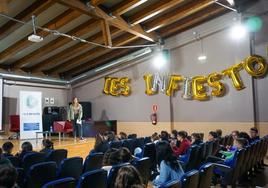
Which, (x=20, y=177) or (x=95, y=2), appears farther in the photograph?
(x=95, y=2)

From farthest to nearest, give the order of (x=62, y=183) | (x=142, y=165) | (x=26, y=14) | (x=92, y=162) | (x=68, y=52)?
(x=68, y=52) → (x=26, y=14) → (x=92, y=162) → (x=142, y=165) → (x=62, y=183)

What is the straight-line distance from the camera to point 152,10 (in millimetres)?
8867

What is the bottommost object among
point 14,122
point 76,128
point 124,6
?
point 76,128

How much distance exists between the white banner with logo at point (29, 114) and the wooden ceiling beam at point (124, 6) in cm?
467

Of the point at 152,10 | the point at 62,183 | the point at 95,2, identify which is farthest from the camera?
the point at 152,10

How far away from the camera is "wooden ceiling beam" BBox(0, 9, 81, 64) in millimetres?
8204

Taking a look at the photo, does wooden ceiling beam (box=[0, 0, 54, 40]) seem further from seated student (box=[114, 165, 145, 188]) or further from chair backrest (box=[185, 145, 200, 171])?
seated student (box=[114, 165, 145, 188])

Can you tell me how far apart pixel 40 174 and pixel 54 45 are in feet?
24.3

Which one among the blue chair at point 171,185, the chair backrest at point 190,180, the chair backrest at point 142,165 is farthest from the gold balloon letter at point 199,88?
the blue chair at point 171,185

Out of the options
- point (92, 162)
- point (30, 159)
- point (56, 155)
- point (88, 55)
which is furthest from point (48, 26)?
point (92, 162)

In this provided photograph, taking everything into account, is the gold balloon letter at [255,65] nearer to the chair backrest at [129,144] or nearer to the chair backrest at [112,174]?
the chair backrest at [129,144]

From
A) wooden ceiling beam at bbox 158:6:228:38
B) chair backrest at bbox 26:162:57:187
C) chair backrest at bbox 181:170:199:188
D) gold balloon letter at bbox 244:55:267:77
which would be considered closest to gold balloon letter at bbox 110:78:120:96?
wooden ceiling beam at bbox 158:6:228:38

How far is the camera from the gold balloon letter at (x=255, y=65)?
887 cm

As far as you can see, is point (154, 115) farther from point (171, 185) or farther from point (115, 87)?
point (171, 185)
